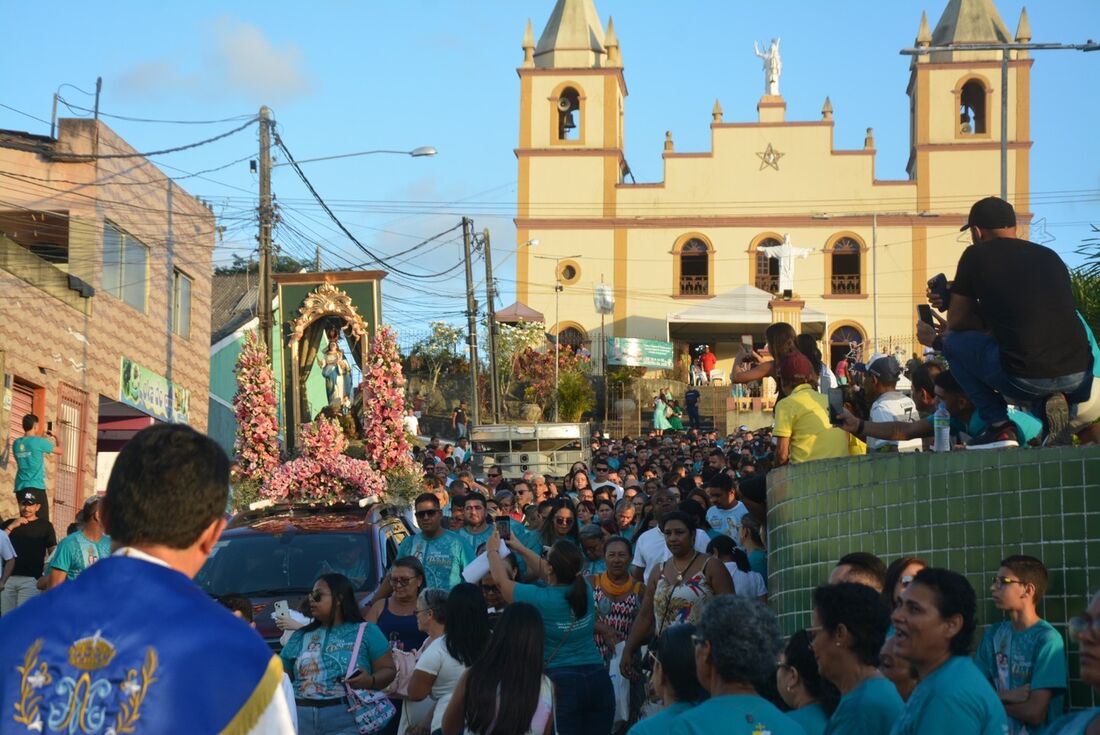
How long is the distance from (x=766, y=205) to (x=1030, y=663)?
2432 inches

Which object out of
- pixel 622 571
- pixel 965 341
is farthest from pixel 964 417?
pixel 622 571

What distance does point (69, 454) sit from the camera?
28.4m

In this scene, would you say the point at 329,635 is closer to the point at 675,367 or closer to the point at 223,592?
the point at 223,592

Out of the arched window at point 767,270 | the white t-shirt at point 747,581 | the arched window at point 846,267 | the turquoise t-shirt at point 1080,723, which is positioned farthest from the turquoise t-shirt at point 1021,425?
the arched window at point 767,270

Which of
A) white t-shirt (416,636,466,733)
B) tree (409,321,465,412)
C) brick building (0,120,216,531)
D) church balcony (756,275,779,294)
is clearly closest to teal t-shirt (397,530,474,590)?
white t-shirt (416,636,466,733)

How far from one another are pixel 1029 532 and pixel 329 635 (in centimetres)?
394

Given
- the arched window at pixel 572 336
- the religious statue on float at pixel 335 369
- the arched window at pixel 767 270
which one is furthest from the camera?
the arched window at pixel 767 270

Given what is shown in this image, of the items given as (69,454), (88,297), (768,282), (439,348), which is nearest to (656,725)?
(69,454)

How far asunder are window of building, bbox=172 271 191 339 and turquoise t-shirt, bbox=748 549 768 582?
25.9 m

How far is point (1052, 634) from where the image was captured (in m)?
6.43

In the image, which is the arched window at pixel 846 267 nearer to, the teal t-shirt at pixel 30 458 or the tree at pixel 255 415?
the tree at pixel 255 415

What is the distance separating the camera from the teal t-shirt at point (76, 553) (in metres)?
12.5

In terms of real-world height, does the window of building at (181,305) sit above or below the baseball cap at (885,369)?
above

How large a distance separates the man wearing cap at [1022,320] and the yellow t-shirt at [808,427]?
200 centimetres
